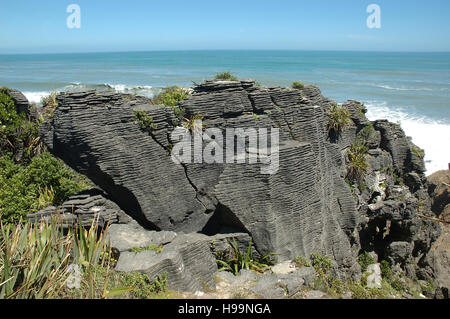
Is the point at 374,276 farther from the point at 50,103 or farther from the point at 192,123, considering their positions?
the point at 50,103

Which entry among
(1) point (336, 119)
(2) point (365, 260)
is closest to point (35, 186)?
(1) point (336, 119)

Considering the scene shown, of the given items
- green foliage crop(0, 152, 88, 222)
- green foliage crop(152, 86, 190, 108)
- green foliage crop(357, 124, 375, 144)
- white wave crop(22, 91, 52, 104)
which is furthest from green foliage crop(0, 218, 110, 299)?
white wave crop(22, 91, 52, 104)

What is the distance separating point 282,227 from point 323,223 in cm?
150

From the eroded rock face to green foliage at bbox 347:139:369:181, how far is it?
5.43ft

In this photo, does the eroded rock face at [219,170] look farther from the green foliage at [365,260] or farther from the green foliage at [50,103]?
the green foliage at [50,103]

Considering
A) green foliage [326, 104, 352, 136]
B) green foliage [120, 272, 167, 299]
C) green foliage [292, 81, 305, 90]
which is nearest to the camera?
green foliage [120, 272, 167, 299]

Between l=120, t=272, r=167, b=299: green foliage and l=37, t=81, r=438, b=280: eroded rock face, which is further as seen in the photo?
l=37, t=81, r=438, b=280: eroded rock face

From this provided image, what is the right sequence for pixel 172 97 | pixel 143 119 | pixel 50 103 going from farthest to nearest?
pixel 50 103 → pixel 172 97 → pixel 143 119

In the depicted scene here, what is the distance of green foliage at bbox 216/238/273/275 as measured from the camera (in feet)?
29.4

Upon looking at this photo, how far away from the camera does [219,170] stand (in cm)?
943

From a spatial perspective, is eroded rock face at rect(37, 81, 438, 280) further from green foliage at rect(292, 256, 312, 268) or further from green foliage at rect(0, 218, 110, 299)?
green foliage at rect(0, 218, 110, 299)

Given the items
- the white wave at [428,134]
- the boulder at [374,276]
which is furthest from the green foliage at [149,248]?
the white wave at [428,134]

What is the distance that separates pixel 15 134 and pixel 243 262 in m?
9.04

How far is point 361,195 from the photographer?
41.3 feet
